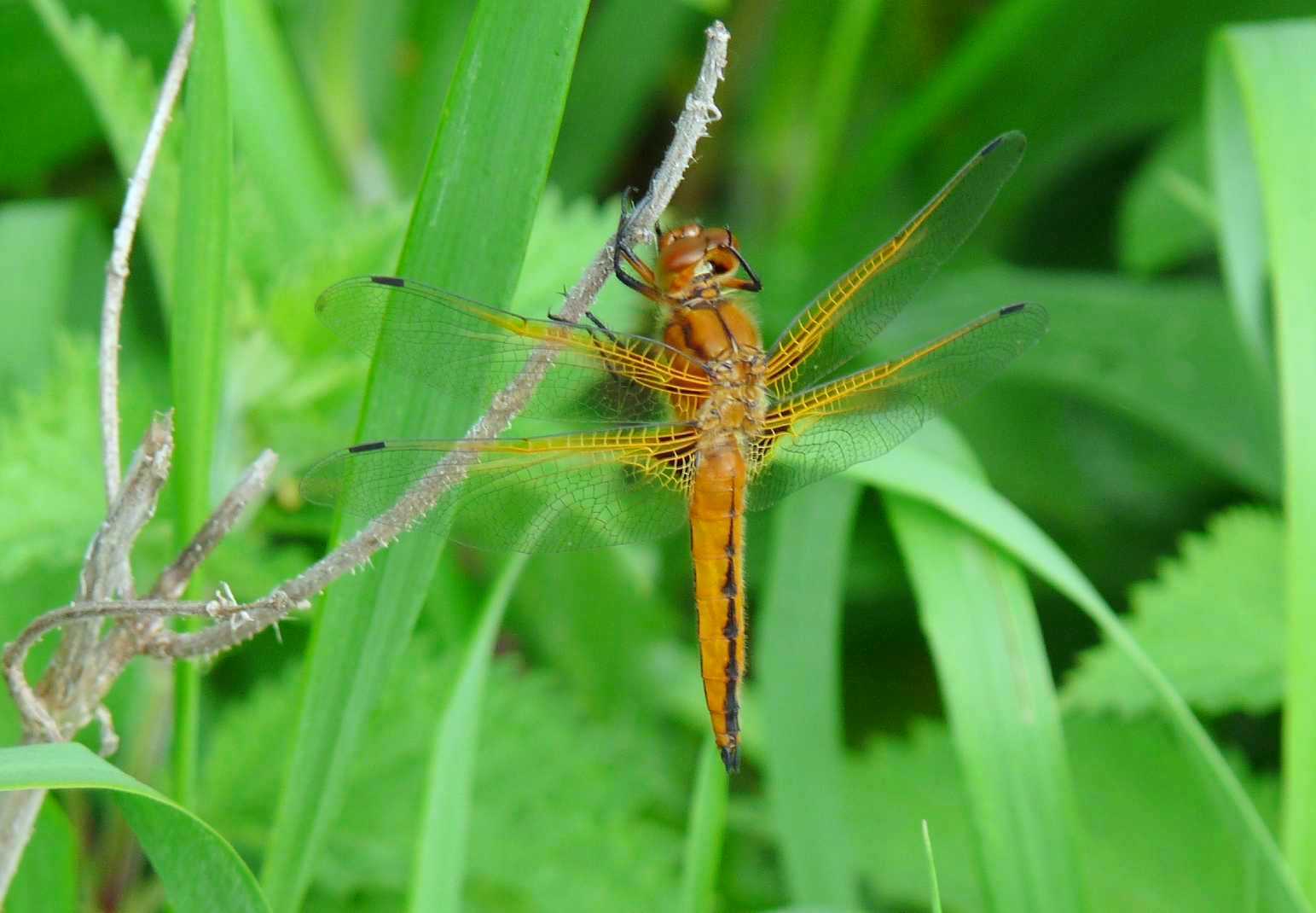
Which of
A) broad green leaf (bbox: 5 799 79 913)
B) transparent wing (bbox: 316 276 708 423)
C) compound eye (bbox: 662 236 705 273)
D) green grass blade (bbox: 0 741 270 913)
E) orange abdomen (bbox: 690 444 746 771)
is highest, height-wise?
compound eye (bbox: 662 236 705 273)

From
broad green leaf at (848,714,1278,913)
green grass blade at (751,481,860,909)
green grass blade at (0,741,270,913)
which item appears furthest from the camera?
broad green leaf at (848,714,1278,913)

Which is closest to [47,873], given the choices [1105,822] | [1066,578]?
[1066,578]

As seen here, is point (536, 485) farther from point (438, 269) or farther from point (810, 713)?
point (810, 713)

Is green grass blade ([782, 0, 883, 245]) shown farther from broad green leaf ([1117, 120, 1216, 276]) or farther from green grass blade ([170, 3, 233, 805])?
green grass blade ([170, 3, 233, 805])

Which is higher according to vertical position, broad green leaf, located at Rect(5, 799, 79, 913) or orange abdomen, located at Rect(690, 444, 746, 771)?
orange abdomen, located at Rect(690, 444, 746, 771)

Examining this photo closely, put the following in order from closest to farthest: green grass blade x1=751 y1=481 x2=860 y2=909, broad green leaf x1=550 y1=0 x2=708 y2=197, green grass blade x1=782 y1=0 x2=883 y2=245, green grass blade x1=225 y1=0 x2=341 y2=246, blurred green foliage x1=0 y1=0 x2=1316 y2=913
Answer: blurred green foliage x1=0 y1=0 x2=1316 y2=913, green grass blade x1=751 y1=481 x2=860 y2=909, green grass blade x1=225 y1=0 x2=341 y2=246, green grass blade x1=782 y1=0 x2=883 y2=245, broad green leaf x1=550 y1=0 x2=708 y2=197

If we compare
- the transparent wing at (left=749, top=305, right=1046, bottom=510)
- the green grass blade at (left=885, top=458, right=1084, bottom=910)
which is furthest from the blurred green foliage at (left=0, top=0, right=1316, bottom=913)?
the transparent wing at (left=749, top=305, right=1046, bottom=510)
